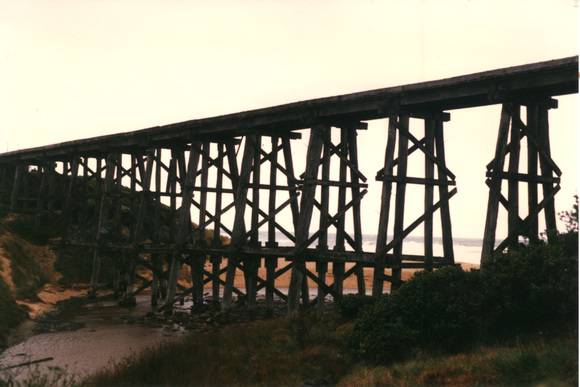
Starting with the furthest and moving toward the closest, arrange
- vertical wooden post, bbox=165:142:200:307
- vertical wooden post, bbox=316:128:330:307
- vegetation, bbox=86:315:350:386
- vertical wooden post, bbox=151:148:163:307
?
vertical wooden post, bbox=151:148:163:307
vertical wooden post, bbox=165:142:200:307
vertical wooden post, bbox=316:128:330:307
vegetation, bbox=86:315:350:386

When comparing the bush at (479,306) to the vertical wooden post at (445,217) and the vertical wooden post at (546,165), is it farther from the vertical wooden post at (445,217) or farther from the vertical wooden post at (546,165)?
the vertical wooden post at (445,217)

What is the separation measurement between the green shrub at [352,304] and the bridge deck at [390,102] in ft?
13.4

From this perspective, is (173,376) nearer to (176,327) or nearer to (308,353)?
(308,353)

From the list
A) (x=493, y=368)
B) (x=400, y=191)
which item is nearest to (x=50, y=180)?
(x=400, y=191)

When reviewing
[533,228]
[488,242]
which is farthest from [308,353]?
[533,228]

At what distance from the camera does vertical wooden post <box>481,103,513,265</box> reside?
11336 millimetres

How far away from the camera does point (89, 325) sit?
60.2ft

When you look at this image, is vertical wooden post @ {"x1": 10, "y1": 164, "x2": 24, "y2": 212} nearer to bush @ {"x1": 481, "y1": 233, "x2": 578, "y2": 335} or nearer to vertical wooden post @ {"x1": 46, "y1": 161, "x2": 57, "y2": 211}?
vertical wooden post @ {"x1": 46, "y1": 161, "x2": 57, "y2": 211}

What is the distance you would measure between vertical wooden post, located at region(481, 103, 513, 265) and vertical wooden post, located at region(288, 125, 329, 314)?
15.3ft

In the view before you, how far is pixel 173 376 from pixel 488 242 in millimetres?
6032

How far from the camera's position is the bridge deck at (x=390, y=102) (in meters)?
10.9

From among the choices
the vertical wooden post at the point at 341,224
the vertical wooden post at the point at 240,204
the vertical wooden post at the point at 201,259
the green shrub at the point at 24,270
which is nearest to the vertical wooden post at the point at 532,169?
the vertical wooden post at the point at 341,224

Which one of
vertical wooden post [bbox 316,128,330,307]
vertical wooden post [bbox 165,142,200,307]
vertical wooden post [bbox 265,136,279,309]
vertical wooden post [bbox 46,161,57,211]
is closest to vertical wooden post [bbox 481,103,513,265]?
vertical wooden post [bbox 316,128,330,307]

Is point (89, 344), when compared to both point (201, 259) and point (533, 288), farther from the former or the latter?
point (533, 288)
